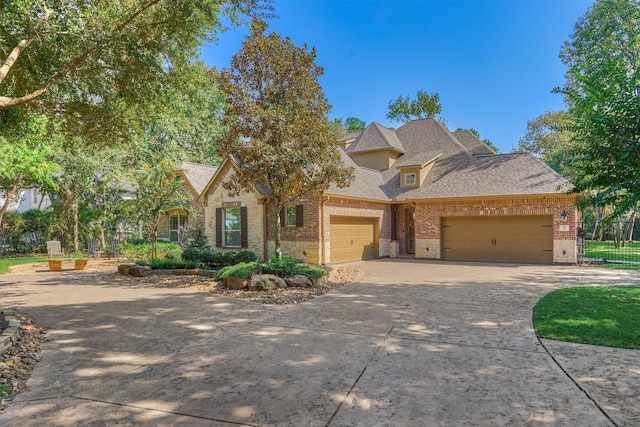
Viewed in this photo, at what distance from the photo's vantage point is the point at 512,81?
2120 centimetres

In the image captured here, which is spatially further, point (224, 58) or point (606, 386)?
point (224, 58)

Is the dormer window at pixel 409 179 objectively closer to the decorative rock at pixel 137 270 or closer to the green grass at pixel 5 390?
the decorative rock at pixel 137 270

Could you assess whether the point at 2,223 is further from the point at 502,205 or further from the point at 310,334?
the point at 502,205

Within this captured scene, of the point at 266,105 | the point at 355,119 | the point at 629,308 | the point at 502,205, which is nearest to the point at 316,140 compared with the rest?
the point at 266,105

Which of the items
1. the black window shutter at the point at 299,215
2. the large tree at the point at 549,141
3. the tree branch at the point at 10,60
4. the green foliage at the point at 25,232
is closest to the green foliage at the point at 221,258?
the black window shutter at the point at 299,215

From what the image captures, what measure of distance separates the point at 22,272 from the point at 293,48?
549 inches

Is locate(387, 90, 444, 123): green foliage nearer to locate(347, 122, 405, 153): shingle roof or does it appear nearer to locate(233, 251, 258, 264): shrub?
locate(347, 122, 405, 153): shingle roof

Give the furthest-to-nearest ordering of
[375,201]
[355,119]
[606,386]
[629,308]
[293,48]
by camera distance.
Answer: [355,119] → [375,201] → [293,48] → [629,308] → [606,386]

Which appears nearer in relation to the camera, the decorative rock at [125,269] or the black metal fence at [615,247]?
the decorative rock at [125,269]

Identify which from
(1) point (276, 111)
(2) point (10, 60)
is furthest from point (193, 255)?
(2) point (10, 60)

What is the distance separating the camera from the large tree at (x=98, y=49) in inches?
247

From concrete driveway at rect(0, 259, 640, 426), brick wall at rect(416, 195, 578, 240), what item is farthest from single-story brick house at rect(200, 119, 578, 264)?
concrete driveway at rect(0, 259, 640, 426)

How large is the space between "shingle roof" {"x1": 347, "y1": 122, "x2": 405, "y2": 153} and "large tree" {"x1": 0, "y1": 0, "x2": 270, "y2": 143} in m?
15.1

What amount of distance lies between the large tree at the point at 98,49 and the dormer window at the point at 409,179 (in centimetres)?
1341
